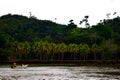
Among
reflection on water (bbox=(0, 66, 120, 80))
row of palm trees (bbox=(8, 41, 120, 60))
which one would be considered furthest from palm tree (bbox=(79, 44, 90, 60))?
reflection on water (bbox=(0, 66, 120, 80))

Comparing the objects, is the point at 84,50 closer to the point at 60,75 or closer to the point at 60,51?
the point at 60,51

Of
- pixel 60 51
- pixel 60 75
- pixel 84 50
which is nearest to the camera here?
pixel 60 75

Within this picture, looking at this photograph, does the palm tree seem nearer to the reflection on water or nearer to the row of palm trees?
the row of palm trees

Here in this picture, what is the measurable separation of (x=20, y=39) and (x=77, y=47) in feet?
162

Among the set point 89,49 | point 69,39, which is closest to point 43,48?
point 89,49

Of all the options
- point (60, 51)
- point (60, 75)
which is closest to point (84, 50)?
point (60, 51)

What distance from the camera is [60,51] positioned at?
144 metres

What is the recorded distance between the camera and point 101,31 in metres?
199

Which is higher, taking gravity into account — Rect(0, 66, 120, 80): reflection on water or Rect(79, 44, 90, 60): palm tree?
Rect(79, 44, 90, 60): palm tree

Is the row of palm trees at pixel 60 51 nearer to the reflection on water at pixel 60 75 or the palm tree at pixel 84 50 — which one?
the palm tree at pixel 84 50

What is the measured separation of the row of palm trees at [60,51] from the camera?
138 metres

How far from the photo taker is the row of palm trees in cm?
13850

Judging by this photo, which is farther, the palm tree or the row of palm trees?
the palm tree

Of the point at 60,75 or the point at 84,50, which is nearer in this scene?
the point at 60,75
